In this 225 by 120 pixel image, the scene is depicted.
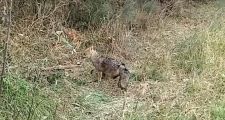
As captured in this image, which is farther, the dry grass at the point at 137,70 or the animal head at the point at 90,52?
the animal head at the point at 90,52

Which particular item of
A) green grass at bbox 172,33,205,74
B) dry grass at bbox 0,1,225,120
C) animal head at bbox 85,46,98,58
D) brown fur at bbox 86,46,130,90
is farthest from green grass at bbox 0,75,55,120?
green grass at bbox 172,33,205,74

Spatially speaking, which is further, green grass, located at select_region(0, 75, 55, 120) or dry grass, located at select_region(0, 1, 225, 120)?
dry grass, located at select_region(0, 1, 225, 120)

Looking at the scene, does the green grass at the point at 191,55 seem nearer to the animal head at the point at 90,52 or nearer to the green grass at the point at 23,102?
the animal head at the point at 90,52

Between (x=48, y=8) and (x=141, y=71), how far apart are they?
1502 millimetres

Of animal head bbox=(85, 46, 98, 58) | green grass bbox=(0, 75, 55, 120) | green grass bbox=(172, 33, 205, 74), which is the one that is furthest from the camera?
green grass bbox=(172, 33, 205, 74)

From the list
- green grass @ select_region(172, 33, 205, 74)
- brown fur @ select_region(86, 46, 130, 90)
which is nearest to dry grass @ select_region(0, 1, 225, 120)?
green grass @ select_region(172, 33, 205, 74)

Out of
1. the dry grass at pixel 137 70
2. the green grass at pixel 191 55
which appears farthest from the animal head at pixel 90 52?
the green grass at pixel 191 55

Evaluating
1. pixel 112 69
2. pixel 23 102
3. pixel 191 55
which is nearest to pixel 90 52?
pixel 112 69

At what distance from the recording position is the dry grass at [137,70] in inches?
182

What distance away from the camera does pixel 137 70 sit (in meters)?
5.65

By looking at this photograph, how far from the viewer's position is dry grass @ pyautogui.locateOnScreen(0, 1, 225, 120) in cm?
461

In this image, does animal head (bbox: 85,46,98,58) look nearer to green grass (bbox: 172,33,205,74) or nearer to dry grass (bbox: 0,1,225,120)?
dry grass (bbox: 0,1,225,120)

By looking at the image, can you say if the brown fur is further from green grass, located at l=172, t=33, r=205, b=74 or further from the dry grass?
green grass, located at l=172, t=33, r=205, b=74

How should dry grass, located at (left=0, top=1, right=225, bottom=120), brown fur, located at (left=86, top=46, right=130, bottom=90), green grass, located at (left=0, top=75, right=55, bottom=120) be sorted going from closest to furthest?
green grass, located at (left=0, top=75, right=55, bottom=120) < dry grass, located at (left=0, top=1, right=225, bottom=120) < brown fur, located at (left=86, top=46, right=130, bottom=90)
